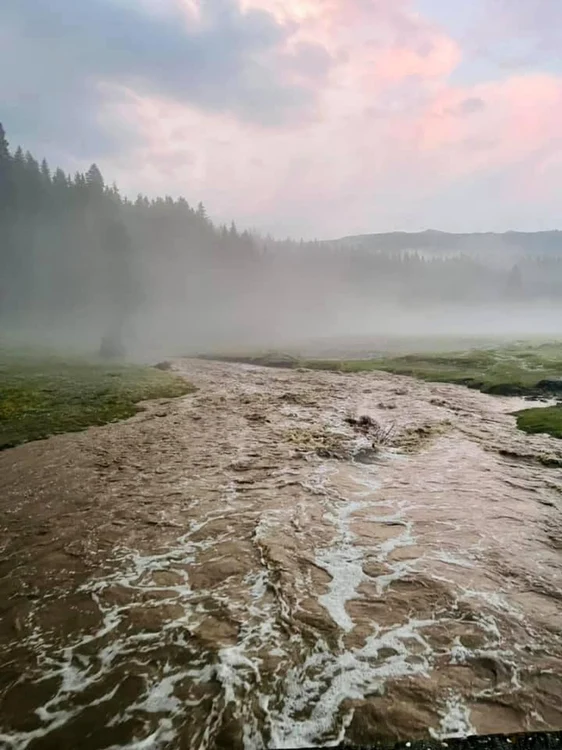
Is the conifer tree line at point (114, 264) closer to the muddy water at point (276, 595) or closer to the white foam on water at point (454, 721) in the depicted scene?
the muddy water at point (276, 595)

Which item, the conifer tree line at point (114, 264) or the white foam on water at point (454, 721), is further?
the conifer tree line at point (114, 264)

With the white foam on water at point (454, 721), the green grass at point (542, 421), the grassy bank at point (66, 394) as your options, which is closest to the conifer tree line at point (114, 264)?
the grassy bank at point (66, 394)

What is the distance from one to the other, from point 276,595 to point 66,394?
2927 cm

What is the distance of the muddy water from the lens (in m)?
7.25

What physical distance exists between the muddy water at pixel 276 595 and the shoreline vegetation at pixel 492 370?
23.2 feet

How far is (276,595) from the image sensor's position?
1049cm

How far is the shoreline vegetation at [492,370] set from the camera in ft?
91.4

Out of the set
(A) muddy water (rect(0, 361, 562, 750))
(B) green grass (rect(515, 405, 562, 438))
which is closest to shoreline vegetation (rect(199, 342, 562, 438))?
(B) green grass (rect(515, 405, 562, 438))

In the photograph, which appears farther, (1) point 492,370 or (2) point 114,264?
(2) point 114,264

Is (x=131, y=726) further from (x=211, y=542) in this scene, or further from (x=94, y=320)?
(x=94, y=320)

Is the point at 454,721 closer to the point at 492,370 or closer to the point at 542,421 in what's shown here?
the point at 542,421

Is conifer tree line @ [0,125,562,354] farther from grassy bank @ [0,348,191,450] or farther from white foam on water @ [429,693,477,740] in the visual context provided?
white foam on water @ [429,693,477,740]

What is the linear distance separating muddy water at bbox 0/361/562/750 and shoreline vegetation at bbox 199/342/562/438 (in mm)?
7080

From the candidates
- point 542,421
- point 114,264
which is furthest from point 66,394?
point 114,264
